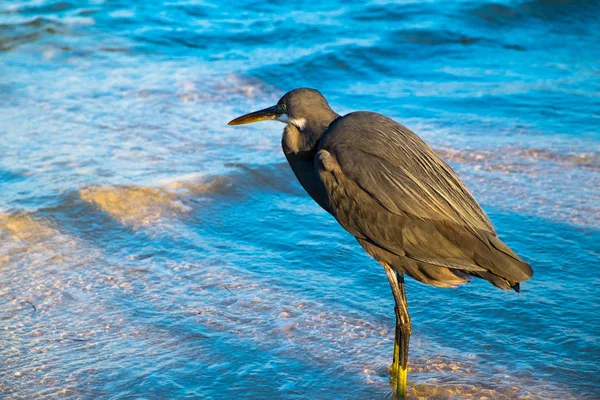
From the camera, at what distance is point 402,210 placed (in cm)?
361

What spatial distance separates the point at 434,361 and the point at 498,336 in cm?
42

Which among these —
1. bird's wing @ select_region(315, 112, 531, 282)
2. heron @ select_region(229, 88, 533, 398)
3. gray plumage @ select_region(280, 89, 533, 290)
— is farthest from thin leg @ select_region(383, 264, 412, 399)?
bird's wing @ select_region(315, 112, 531, 282)

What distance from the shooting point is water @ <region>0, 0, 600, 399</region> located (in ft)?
12.7

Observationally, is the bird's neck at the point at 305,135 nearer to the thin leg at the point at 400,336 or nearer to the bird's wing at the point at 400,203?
the bird's wing at the point at 400,203

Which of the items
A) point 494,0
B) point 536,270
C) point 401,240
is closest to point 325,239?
point 536,270

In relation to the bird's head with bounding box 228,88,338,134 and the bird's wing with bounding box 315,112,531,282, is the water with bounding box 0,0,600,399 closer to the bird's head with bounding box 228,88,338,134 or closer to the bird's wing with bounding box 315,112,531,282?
the bird's wing with bounding box 315,112,531,282

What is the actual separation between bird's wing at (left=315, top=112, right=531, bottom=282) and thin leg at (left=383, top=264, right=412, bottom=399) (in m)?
0.23

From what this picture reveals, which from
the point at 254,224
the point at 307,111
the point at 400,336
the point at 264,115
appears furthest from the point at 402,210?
the point at 254,224

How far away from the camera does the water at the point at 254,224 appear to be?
12.7 feet

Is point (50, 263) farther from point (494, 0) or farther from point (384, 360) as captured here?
point (494, 0)

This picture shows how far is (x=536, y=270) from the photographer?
15.9 ft

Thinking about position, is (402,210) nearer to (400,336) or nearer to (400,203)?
(400,203)

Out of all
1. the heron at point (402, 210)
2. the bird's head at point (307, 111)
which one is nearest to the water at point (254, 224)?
the heron at point (402, 210)

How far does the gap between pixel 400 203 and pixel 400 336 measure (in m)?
0.67
